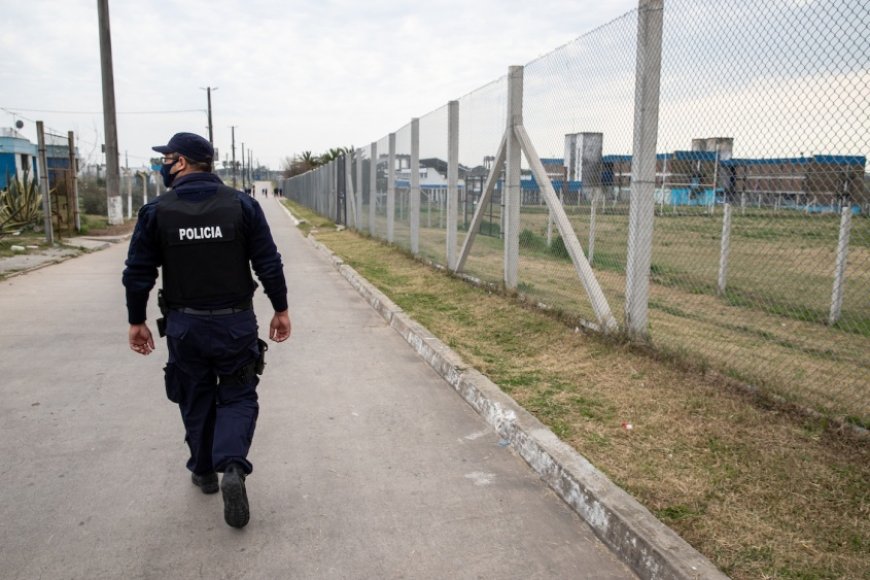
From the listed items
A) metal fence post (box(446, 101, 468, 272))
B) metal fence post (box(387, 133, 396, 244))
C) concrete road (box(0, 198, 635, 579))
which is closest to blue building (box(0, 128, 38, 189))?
metal fence post (box(387, 133, 396, 244))

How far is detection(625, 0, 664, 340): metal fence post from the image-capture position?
17.9ft

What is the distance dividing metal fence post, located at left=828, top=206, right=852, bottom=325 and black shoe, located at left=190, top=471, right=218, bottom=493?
3.87 metres

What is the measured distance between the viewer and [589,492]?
11.3 ft

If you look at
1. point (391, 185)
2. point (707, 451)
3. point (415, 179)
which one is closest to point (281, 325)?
point (707, 451)

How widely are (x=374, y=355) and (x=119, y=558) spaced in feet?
12.8

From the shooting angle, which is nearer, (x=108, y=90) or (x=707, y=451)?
(x=707, y=451)

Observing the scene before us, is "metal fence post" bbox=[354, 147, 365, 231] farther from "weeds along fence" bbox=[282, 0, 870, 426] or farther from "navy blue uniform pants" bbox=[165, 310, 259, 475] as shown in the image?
"navy blue uniform pants" bbox=[165, 310, 259, 475]

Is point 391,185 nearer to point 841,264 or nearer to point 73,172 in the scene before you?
point 73,172

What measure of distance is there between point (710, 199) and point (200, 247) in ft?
12.0

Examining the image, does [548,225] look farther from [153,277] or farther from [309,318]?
[153,277]

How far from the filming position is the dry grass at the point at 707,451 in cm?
295

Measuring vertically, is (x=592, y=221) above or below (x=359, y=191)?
below

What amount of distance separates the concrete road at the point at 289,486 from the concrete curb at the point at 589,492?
0.26 feet

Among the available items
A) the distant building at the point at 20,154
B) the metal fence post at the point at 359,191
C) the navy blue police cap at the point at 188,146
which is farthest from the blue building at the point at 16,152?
the navy blue police cap at the point at 188,146
